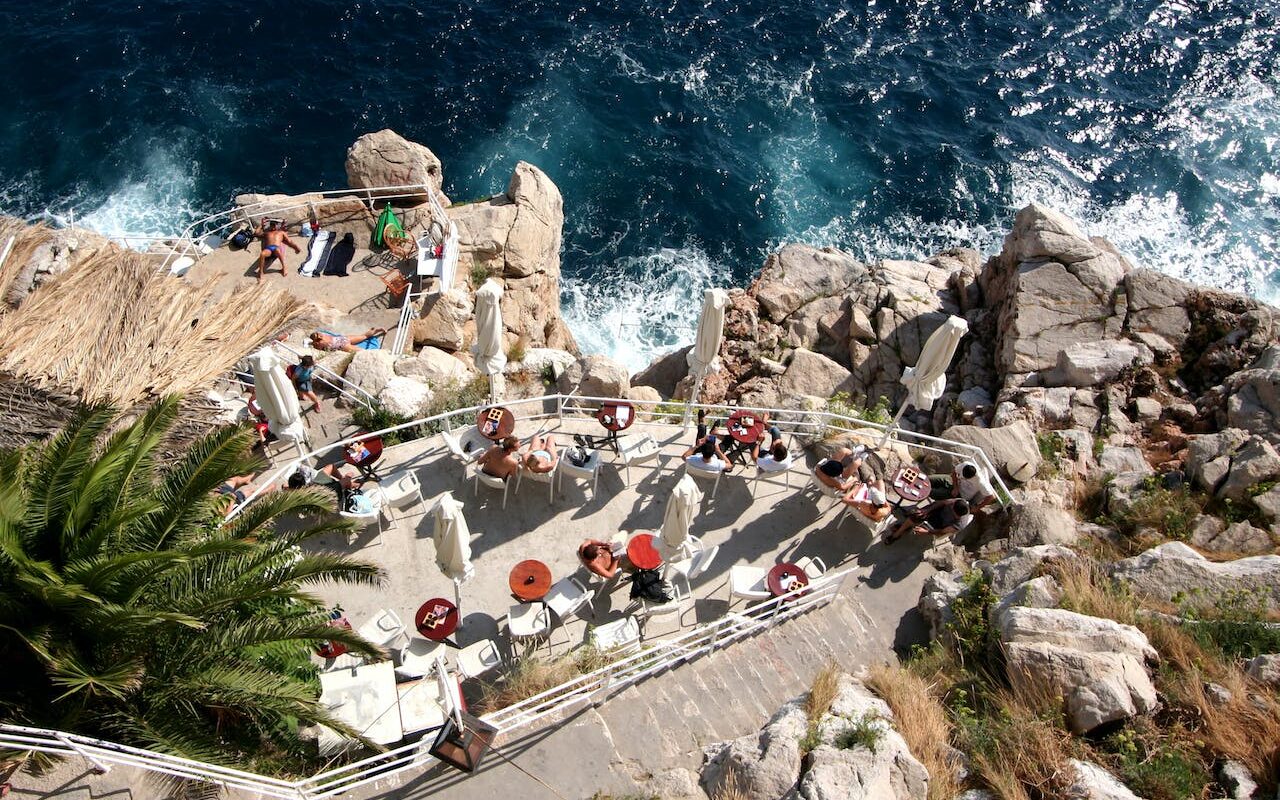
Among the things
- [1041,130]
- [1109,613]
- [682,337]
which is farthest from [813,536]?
[1041,130]

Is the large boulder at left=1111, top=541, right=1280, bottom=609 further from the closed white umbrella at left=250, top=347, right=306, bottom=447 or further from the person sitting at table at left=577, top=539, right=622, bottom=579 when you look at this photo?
the closed white umbrella at left=250, top=347, right=306, bottom=447

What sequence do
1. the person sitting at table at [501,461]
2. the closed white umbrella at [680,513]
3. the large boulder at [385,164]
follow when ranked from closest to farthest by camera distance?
the closed white umbrella at [680,513]
the person sitting at table at [501,461]
the large boulder at [385,164]

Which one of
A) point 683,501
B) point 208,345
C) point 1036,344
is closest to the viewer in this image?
point 683,501

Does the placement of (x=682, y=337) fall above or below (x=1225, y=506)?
below

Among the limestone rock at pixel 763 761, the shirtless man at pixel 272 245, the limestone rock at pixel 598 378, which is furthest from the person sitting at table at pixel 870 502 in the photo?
the shirtless man at pixel 272 245

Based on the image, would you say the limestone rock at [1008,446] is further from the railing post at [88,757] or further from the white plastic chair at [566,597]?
the railing post at [88,757]

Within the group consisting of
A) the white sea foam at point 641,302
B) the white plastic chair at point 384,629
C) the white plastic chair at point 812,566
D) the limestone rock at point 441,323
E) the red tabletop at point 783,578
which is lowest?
the white sea foam at point 641,302

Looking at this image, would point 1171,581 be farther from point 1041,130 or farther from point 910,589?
point 1041,130

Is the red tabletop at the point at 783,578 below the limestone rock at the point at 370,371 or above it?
above
